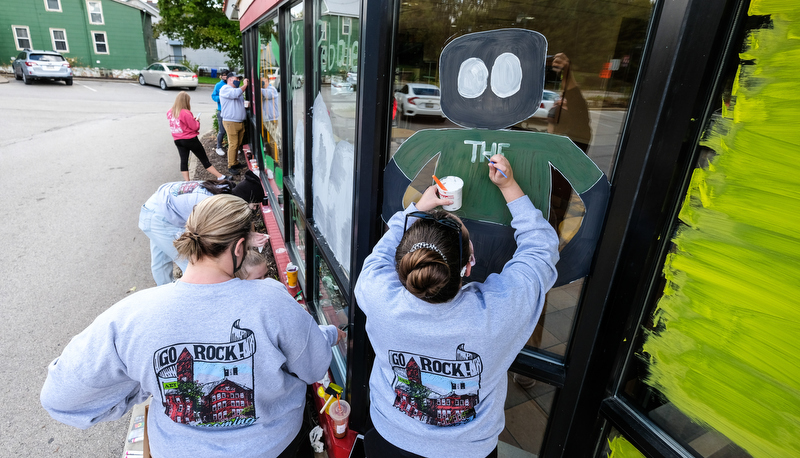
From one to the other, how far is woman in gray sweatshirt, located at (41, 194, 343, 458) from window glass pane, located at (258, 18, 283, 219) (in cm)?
371

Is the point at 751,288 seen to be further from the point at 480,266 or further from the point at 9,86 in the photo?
the point at 9,86

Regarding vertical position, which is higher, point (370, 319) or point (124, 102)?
point (370, 319)

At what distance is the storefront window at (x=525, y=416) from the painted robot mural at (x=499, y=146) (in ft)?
3.14

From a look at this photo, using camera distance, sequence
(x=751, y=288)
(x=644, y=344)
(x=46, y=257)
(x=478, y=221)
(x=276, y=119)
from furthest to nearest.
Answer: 1. (x=276, y=119)
2. (x=46, y=257)
3. (x=478, y=221)
4. (x=644, y=344)
5. (x=751, y=288)

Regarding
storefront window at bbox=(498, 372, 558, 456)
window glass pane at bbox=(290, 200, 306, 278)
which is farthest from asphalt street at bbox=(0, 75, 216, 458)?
storefront window at bbox=(498, 372, 558, 456)

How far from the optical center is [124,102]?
1791 cm

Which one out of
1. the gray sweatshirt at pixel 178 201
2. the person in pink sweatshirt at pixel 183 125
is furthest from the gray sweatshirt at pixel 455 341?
the person in pink sweatshirt at pixel 183 125

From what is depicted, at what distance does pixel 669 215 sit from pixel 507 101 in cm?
70

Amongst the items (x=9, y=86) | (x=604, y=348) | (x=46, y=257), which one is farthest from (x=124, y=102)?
(x=604, y=348)

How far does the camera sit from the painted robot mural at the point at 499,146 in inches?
61.9

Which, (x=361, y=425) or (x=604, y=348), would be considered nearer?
(x=604, y=348)

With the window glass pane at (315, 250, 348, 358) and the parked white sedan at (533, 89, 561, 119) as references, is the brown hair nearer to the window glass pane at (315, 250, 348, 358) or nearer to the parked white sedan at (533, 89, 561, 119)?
the parked white sedan at (533, 89, 561, 119)

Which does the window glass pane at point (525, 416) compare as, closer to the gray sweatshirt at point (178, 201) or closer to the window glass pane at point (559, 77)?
the window glass pane at point (559, 77)

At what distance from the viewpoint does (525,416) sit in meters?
2.58
